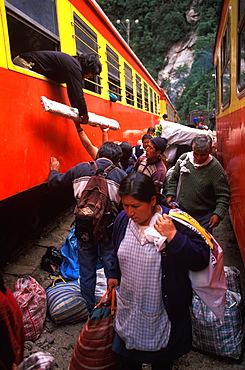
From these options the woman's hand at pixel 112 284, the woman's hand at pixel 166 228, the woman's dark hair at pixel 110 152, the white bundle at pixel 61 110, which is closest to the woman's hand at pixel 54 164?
the white bundle at pixel 61 110

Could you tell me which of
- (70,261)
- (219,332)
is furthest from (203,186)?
(70,261)

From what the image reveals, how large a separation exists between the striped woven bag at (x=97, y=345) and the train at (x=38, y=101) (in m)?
1.27

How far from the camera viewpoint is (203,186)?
3.09m

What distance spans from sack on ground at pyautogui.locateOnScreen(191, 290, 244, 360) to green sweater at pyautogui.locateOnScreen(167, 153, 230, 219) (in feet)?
3.19

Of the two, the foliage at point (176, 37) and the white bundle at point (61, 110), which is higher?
the foliage at point (176, 37)

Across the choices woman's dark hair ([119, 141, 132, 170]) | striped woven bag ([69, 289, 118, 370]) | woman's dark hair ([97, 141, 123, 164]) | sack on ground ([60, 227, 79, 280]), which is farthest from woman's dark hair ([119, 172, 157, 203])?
woman's dark hair ([119, 141, 132, 170])

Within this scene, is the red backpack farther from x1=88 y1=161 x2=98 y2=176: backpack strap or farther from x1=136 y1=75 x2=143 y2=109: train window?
x1=136 y1=75 x2=143 y2=109: train window

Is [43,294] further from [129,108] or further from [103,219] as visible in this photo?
[129,108]

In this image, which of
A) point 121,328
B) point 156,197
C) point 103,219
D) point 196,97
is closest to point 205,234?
point 156,197

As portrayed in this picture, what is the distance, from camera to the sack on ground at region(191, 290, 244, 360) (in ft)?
7.57

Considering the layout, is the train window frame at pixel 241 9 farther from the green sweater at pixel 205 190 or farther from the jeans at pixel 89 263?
the jeans at pixel 89 263

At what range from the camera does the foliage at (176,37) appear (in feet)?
124

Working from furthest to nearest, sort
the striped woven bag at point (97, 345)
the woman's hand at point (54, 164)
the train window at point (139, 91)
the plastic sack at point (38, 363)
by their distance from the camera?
1. the train window at point (139, 91)
2. the woman's hand at point (54, 164)
3. the striped woven bag at point (97, 345)
4. the plastic sack at point (38, 363)

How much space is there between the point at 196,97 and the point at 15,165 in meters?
38.0
